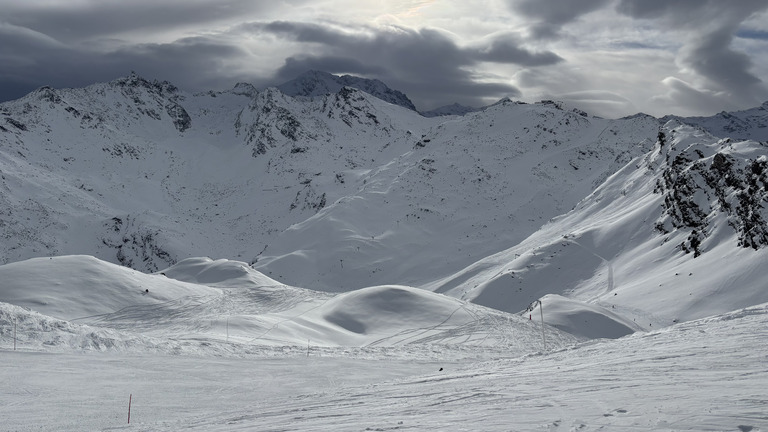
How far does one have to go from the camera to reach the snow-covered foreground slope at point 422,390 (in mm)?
12023

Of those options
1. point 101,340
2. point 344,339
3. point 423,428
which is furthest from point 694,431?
point 344,339

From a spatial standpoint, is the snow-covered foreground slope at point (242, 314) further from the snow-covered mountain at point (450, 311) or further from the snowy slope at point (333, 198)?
the snowy slope at point (333, 198)

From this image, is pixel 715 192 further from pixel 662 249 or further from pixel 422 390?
pixel 422 390

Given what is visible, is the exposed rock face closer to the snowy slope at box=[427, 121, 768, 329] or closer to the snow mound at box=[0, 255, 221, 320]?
the snowy slope at box=[427, 121, 768, 329]

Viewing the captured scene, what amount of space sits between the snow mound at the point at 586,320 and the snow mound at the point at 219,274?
2447 centimetres

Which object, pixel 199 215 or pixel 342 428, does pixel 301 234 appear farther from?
pixel 342 428

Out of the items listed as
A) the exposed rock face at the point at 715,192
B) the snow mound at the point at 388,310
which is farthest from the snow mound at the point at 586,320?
the exposed rock face at the point at 715,192

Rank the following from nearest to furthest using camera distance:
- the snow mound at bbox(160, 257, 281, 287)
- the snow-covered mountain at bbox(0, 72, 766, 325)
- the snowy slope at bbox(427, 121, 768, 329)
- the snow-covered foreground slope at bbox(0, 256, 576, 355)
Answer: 1. the snow-covered foreground slope at bbox(0, 256, 576, 355)
2. the snowy slope at bbox(427, 121, 768, 329)
3. the snow mound at bbox(160, 257, 281, 287)
4. the snow-covered mountain at bbox(0, 72, 766, 325)

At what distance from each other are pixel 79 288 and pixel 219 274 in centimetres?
1615

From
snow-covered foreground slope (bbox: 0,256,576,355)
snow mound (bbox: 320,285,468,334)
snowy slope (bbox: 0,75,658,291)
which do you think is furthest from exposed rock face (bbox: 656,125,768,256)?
snowy slope (bbox: 0,75,658,291)

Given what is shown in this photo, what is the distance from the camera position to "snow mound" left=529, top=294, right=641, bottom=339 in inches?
1563

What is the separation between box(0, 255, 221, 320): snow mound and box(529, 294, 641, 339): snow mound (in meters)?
24.9

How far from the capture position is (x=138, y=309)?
136 ft

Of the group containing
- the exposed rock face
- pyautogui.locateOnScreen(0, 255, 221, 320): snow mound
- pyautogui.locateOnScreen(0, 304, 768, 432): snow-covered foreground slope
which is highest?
the exposed rock face
